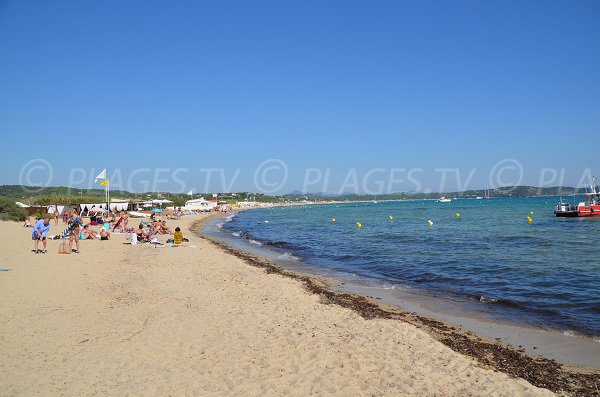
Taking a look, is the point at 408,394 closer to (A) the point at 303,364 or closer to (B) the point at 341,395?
(B) the point at 341,395

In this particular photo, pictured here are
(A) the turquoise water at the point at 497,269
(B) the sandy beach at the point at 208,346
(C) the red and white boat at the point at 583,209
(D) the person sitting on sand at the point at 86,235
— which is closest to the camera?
(B) the sandy beach at the point at 208,346

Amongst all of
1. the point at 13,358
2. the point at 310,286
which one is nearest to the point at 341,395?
the point at 13,358

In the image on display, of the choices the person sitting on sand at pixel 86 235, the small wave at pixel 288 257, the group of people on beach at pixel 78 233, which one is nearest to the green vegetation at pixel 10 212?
the group of people on beach at pixel 78 233

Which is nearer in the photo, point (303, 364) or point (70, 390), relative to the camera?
point (70, 390)

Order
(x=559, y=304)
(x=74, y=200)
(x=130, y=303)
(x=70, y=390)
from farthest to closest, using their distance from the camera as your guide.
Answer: (x=74, y=200) → (x=559, y=304) → (x=130, y=303) → (x=70, y=390)

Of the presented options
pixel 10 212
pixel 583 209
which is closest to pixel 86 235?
pixel 10 212

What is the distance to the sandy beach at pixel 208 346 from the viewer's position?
5.03 meters

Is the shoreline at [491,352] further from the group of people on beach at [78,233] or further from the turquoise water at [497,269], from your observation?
the group of people on beach at [78,233]

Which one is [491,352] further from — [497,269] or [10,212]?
[10,212]

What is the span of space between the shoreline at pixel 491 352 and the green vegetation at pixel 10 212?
37.5m

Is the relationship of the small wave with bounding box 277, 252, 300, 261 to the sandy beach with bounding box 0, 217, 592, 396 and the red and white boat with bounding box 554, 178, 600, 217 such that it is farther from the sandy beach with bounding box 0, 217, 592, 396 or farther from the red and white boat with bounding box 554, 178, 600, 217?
the red and white boat with bounding box 554, 178, 600, 217

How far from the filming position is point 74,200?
5653 centimetres

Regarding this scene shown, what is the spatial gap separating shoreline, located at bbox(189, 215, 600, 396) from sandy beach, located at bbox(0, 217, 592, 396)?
0.30m

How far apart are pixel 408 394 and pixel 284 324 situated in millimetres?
3264
